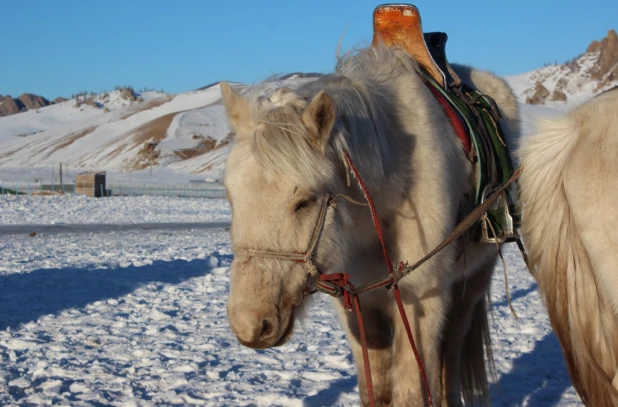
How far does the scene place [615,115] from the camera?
2.53 meters

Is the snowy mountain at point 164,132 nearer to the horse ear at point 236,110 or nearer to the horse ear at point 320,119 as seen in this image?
the horse ear at point 236,110

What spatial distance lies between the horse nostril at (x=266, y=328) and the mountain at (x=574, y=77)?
10134 centimetres

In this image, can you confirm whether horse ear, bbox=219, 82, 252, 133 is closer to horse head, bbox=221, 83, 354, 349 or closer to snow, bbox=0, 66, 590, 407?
horse head, bbox=221, 83, 354, 349

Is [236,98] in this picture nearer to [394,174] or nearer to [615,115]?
[394,174]

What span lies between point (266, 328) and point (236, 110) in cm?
119

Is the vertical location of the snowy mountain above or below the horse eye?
above

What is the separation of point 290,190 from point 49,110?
178021 millimetres

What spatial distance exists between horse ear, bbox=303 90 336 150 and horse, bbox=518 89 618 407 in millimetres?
927

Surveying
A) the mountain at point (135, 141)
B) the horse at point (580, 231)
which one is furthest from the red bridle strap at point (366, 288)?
the mountain at point (135, 141)

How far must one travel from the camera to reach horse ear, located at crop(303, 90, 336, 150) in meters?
2.98

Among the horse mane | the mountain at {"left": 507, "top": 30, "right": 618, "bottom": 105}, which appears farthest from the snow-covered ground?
the mountain at {"left": 507, "top": 30, "right": 618, "bottom": 105}

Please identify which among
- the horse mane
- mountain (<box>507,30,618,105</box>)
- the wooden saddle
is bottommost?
the horse mane

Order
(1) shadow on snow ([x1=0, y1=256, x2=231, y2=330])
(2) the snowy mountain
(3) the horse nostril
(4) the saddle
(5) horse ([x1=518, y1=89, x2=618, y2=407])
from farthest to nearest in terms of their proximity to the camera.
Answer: (2) the snowy mountain, (1) shadow on snow ([x1=0, y1=256, x2=231, y2=330]), (4) the saddle, (3) the horse nostril, (5) horse ([x1=518, y1=89, x2=618, y2=407])

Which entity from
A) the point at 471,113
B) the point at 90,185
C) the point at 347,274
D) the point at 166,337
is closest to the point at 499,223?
the point at 471,113
